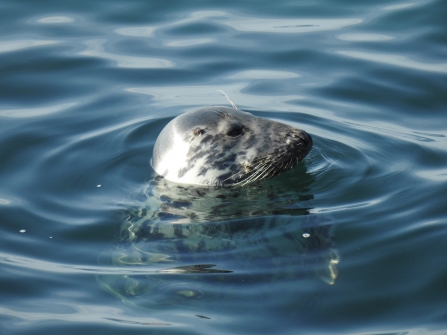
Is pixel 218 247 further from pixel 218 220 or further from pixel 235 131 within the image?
pixel 235 131

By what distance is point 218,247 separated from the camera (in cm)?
536

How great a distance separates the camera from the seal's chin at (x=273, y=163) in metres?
6.25


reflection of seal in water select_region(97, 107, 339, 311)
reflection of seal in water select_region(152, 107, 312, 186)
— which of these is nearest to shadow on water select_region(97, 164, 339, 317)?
reflection of seal in water select_region(97, 107, 339, 311)

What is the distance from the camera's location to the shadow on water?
4895 mm

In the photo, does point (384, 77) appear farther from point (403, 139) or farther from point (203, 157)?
point (203, 157)

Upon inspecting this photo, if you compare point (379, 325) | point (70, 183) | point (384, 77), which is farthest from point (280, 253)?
point (384, 77)

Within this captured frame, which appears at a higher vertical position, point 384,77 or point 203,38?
point 203,38

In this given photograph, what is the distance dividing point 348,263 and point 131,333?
1550 millimetres

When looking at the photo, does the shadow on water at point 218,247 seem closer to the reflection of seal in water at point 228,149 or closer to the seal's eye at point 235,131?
the reflection of seal in water at point 228,149

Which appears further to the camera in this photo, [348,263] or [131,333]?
[348,263]

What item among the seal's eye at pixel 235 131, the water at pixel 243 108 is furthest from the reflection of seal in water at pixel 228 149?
the water at pixel 243 108

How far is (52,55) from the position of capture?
397 inches

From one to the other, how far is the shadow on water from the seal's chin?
7 cm

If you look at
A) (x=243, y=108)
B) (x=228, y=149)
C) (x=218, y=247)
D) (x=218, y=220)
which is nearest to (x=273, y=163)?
(x=228, y=149)
